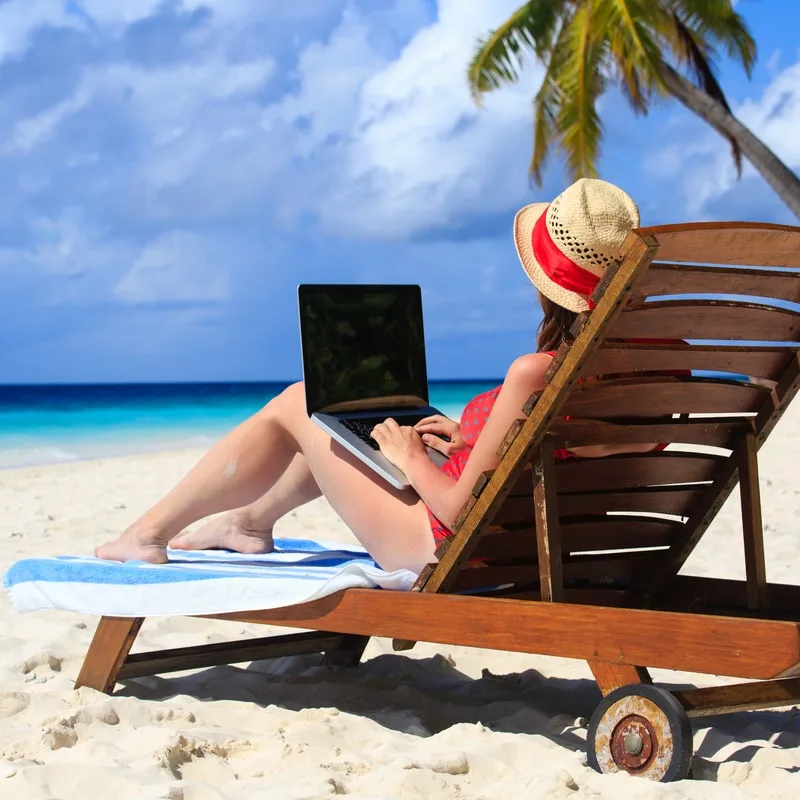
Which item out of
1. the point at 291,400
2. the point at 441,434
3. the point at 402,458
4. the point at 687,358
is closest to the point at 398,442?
the point at 402,458

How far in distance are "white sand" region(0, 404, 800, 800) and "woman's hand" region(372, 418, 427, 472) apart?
0.75m

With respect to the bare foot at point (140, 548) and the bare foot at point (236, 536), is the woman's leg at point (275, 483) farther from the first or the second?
the bare foot at point (236, 536)

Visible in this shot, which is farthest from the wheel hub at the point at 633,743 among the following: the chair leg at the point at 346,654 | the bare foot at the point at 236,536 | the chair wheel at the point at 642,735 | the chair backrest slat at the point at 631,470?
the bare foot at the point at 236,536

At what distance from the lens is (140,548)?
3.64 m

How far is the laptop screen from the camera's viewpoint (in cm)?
344

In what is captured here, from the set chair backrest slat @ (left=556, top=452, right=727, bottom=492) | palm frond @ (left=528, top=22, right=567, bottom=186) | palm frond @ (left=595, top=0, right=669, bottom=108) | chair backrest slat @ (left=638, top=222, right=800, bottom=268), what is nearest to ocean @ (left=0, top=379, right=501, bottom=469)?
palm frond @ (left=528, top=22, right=567, bottom=186)

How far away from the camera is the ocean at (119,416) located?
906 inches

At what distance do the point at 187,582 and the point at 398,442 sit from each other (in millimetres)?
733

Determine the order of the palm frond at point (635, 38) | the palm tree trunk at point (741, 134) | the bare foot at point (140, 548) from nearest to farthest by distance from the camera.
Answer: the bare foot at point (140, 548)
the palm frond at point (635, 38)
the palm tree trunk at point (741, 134)

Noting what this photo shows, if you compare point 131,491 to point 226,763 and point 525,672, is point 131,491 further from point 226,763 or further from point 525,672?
point 226,763

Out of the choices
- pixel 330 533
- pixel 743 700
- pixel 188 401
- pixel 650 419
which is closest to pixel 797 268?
pixel 650 419

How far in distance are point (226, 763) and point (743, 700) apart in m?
1.24

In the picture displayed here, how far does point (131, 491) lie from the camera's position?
10.8 m

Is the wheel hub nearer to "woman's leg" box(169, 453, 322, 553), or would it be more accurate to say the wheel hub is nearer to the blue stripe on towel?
the blue stripe on towel
